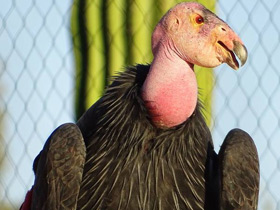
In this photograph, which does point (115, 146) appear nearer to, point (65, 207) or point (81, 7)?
point (65, 207)

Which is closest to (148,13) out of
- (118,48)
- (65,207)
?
(118,48)

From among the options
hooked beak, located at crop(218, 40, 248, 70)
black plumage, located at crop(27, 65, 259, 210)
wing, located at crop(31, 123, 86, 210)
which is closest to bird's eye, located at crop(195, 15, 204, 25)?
hooked beak, located at crop(218, 40, 248, 70)

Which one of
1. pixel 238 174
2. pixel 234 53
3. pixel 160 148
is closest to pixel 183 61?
pixel 234 53

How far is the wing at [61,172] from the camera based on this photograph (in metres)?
5.47

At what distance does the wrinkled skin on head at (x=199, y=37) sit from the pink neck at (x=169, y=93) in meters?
0.09

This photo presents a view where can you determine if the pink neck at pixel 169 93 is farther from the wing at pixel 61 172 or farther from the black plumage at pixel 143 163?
the wing at pixel 61 172

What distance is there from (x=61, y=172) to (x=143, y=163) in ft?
1.29

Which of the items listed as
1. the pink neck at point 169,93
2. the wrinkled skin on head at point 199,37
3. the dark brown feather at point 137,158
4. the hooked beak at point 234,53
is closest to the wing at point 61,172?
the dark brown feather at point 137,158

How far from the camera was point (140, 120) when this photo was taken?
18.5 feet

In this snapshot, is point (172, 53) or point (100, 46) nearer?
→ point (172, 53)

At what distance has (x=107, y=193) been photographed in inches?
219

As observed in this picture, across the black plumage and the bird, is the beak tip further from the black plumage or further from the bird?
the black plumage

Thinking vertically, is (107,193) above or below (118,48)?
below

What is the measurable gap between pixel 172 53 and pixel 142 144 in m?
0.44
